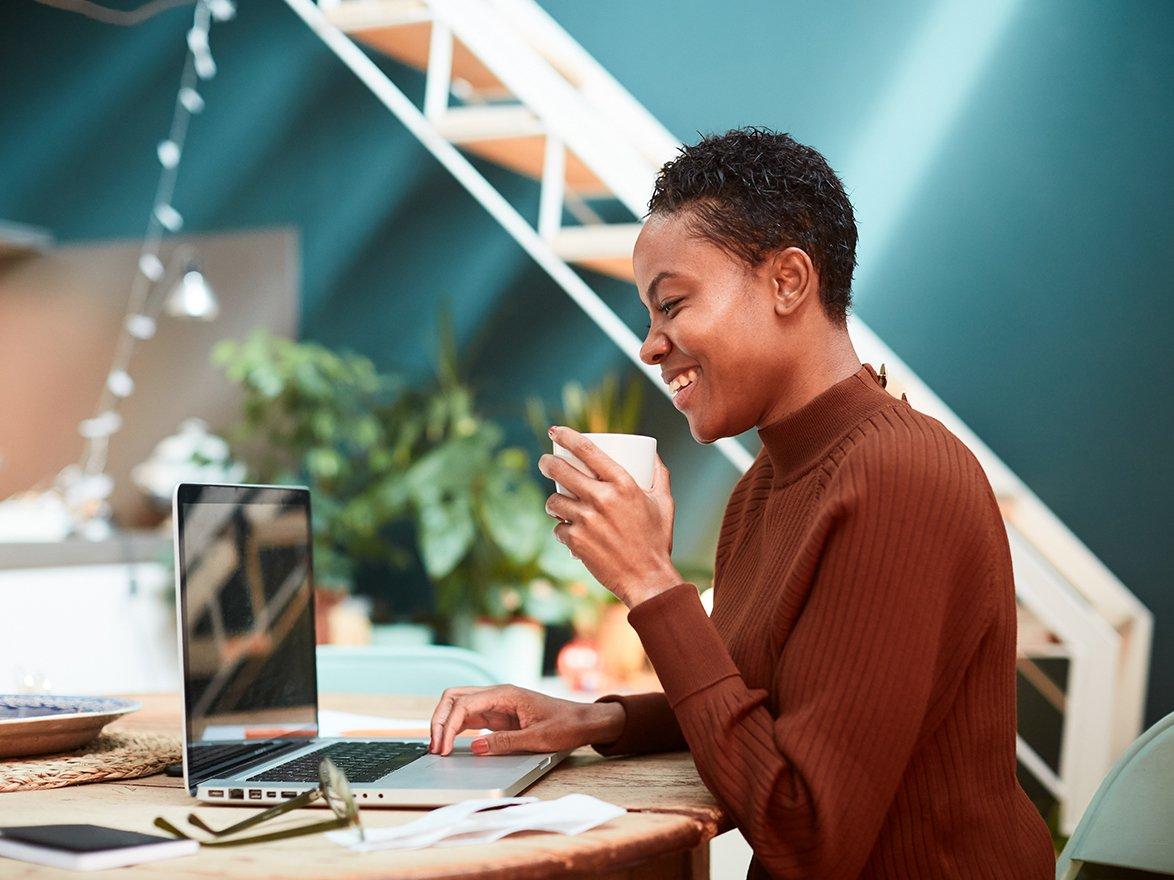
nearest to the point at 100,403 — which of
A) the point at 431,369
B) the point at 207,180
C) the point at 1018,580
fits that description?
the point at 207,180

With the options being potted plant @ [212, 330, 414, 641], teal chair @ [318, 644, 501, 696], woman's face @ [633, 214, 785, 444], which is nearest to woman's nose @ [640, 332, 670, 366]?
woman's face @ [633, 214, 785, 444]

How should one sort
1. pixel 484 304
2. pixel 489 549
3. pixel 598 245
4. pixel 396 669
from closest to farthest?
pixel 396 669, pixel 598 245, pixel 489 549, pixel 484 304

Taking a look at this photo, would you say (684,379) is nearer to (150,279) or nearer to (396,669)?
(396,669)

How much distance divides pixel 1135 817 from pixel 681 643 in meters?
0.65

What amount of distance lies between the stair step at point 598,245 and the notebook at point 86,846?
278 cm

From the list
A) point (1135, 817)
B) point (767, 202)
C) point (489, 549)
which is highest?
point (767, 202)

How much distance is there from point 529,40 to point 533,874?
3387 millimetres

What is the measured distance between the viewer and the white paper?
908 millimetres

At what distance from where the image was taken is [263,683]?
4.20 ft

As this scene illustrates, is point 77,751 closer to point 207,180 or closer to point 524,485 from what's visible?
point 524,485

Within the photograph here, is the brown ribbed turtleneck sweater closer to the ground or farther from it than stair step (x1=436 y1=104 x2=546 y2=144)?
closer to the ground

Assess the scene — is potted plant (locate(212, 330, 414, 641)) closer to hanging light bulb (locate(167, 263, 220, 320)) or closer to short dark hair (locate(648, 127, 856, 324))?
hanging light bulb (locate(167, 263, 220, 320))

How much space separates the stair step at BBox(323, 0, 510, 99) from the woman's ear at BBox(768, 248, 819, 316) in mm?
2842

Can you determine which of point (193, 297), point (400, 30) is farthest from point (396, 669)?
point (400, 30)
